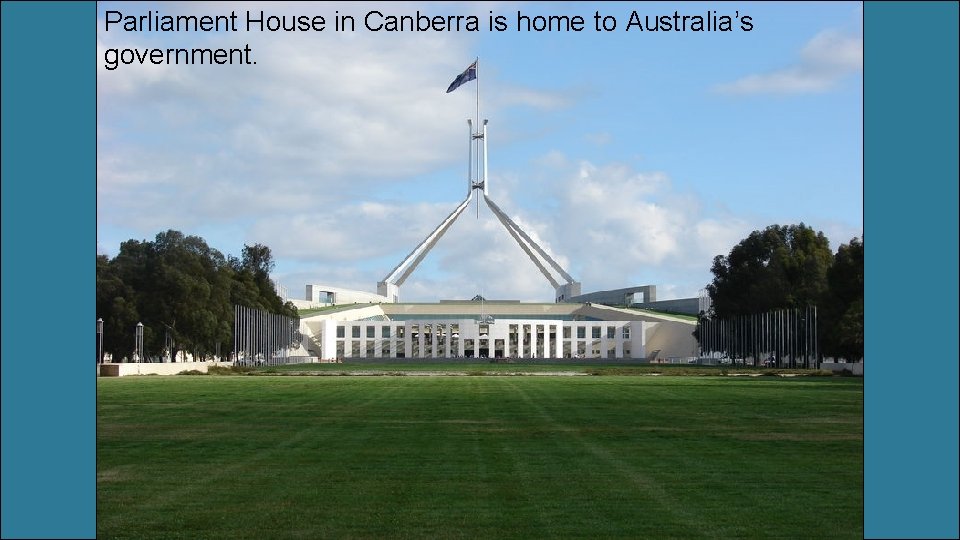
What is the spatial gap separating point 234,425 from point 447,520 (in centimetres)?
1049

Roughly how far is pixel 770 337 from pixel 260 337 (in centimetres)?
2966

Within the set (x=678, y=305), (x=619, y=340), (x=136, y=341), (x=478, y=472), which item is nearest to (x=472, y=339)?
(x=619, y=340)

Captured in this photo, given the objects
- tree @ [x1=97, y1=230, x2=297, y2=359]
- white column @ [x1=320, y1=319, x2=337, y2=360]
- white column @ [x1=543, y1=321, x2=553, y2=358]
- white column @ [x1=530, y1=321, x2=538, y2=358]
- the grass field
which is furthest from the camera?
white column @ [x1=543, y1=321, x2=553, y2=358]

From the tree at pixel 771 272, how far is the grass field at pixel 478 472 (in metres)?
45.0

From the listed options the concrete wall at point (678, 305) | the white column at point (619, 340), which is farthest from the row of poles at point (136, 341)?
the concrete wall at point (678, 305)

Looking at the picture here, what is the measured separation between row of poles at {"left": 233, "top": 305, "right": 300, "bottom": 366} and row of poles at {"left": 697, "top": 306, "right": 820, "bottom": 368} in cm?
2761

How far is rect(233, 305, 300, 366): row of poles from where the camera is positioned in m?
68.9

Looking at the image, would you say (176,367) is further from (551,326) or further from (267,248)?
(551,326)

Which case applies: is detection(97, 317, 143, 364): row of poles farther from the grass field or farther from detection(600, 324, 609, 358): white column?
detection(600, 324, 609, 358): white column

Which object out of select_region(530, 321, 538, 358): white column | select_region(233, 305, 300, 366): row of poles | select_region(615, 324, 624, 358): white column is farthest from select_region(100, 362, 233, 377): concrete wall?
select_region(615, 324, 624, 358): white column

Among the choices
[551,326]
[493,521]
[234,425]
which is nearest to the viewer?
[493,521]

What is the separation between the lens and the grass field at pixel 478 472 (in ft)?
31.3

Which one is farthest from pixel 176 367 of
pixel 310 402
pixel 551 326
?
pixel 551 326

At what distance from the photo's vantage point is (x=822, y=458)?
14.3 meters
